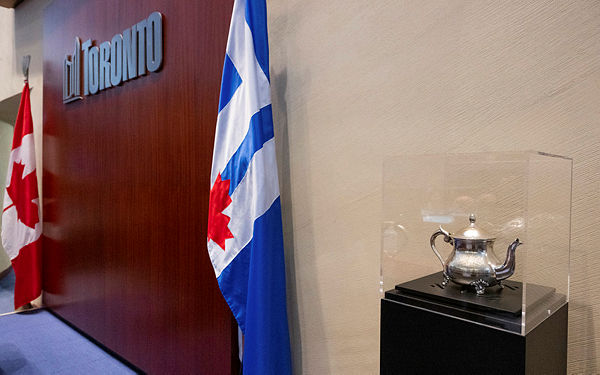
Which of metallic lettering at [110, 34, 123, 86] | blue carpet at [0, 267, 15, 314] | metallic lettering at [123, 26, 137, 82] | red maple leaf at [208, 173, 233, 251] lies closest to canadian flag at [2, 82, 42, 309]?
blue carpet at [0, 267, 15, 314]

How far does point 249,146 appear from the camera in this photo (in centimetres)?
162

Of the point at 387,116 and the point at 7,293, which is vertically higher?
the point at 387,116

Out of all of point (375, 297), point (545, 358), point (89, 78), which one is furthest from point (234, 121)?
point (89, 78)

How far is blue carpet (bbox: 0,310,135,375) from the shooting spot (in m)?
2.47

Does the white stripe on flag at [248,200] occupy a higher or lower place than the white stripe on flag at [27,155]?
lower

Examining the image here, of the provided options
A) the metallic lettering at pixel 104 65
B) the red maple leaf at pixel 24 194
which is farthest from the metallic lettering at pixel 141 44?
the red maple leaf at pixel 24 194

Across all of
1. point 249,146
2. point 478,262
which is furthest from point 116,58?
point 478,262

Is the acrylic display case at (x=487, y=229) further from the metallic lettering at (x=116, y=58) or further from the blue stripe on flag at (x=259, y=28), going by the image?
the metallic lettering at (x=116, y=58)

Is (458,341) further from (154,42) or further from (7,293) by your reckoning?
(7,293)

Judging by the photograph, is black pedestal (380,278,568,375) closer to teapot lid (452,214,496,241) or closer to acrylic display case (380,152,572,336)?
acrylic display case (380,152,572,336)

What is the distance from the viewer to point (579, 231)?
3.51ft

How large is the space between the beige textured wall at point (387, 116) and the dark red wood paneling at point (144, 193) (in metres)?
0.44

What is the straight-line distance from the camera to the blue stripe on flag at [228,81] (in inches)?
66.8

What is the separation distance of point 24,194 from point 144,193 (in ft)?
6.10
